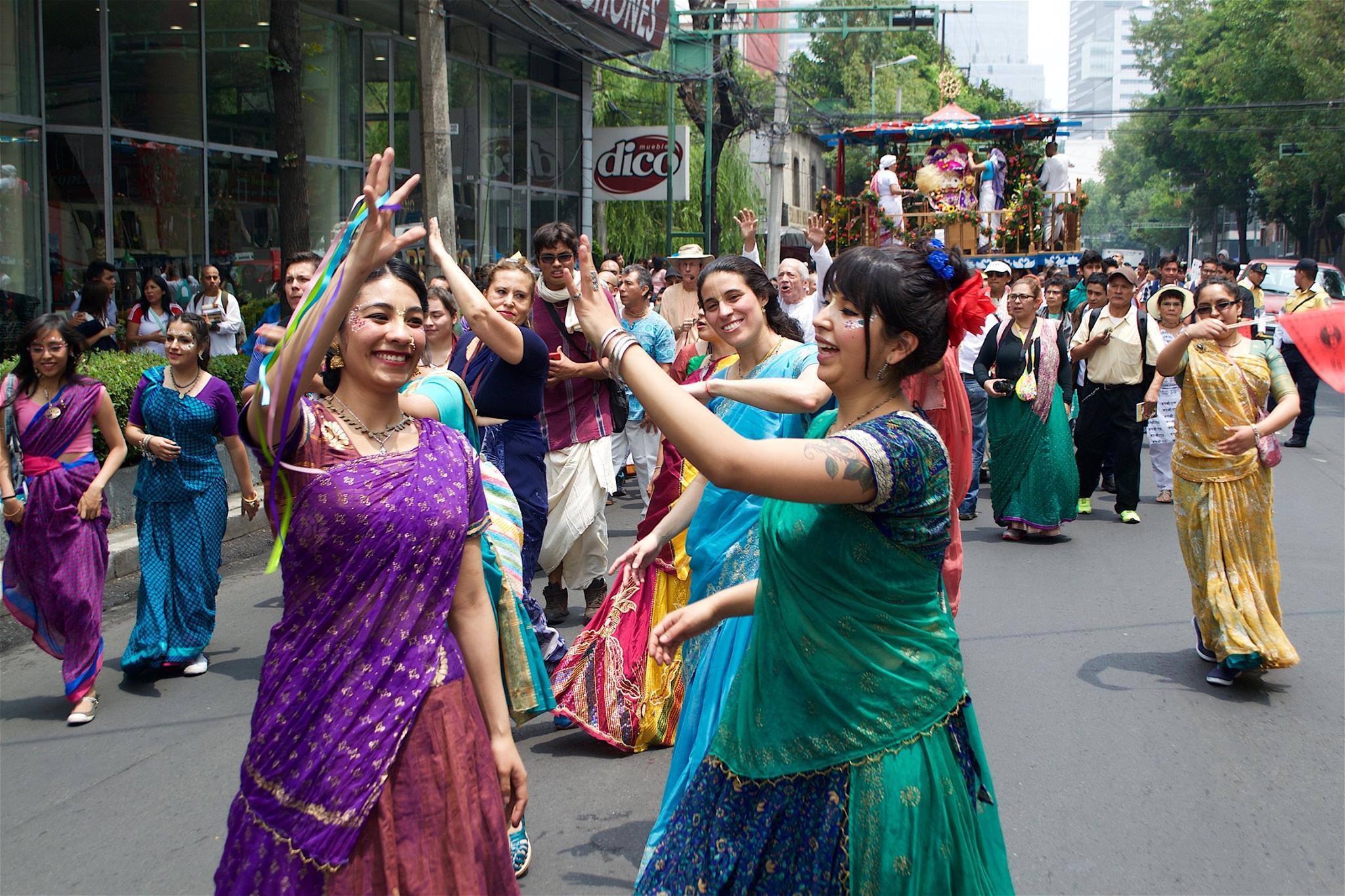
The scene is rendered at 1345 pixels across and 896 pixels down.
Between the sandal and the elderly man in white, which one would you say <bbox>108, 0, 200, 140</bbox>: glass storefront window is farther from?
the sandal

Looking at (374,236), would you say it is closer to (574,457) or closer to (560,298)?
(560,298)

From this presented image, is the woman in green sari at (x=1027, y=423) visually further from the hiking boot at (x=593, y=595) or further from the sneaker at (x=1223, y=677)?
the hiking boot at (x=593, y=595)

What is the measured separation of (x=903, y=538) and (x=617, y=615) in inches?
112

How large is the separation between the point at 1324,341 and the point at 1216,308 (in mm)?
2890

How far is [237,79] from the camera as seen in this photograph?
1423cm

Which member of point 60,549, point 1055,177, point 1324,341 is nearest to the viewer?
point 1324,341

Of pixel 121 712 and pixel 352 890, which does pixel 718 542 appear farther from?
pixel 121 712

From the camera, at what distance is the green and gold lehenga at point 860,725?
2430 millimetres

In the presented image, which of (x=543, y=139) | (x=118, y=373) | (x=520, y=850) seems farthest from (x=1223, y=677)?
(x=543, y=139)

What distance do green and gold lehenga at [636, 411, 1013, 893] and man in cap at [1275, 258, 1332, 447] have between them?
11535mm

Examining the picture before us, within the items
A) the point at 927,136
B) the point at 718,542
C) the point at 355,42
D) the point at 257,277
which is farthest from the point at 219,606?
the point at 927,136

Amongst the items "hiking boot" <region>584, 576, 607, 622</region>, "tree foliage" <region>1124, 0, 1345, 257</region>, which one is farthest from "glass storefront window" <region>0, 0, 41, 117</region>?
"tree foliage" <region>1124, 0, 1345, 257</region>

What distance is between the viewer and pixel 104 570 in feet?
19.6

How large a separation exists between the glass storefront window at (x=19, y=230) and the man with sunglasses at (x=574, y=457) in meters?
6.77
